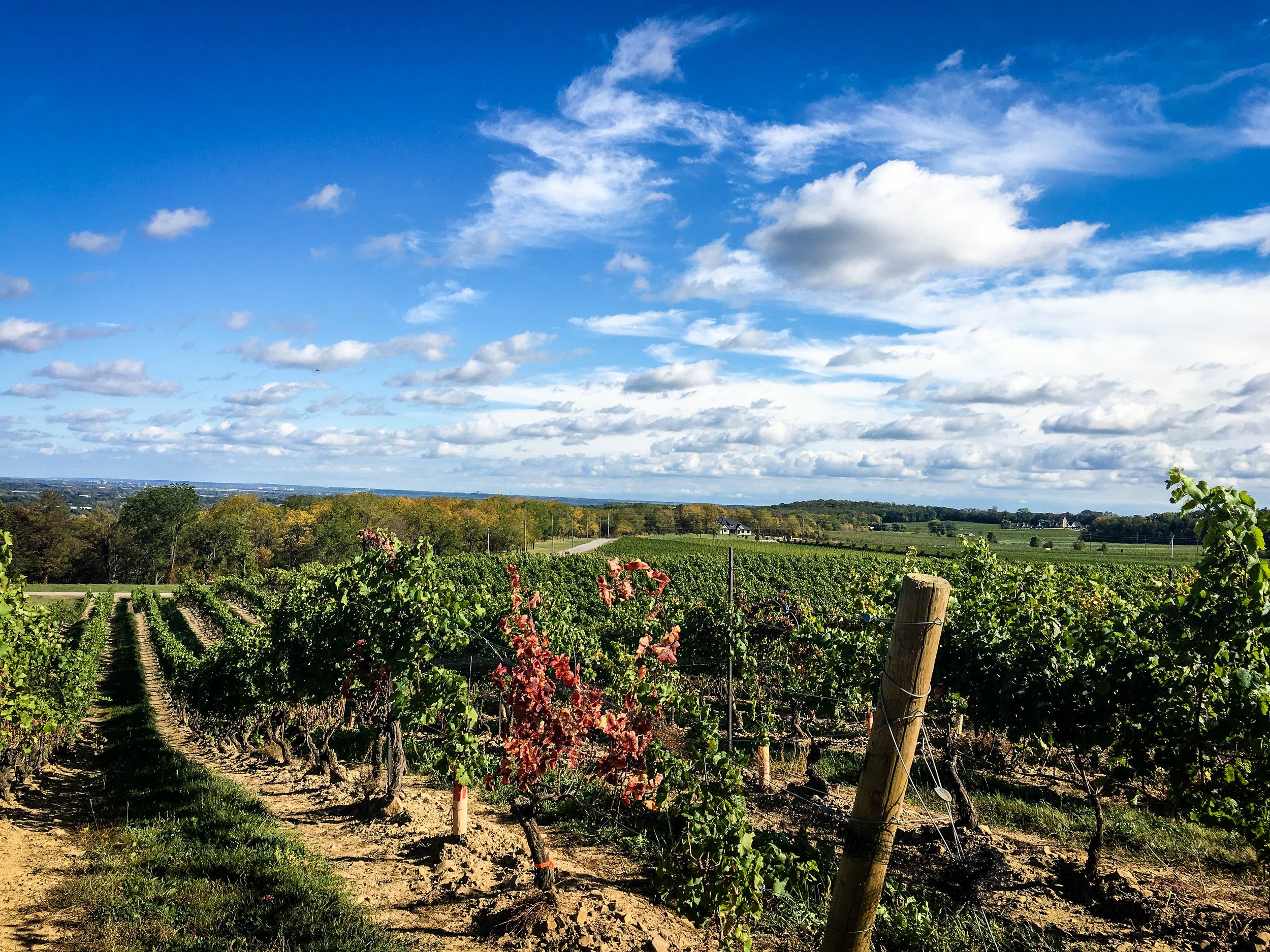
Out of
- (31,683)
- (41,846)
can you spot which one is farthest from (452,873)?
(31,683)

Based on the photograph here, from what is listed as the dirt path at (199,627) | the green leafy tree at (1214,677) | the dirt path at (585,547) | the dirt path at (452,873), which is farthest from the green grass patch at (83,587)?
the green leafy tree at (1214,677)

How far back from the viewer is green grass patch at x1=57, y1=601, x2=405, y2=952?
201 inches

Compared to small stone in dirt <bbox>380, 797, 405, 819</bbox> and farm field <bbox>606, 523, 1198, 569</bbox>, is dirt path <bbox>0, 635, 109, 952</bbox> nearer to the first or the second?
small stone in dirt <bbox>380, 797, 405, 819</bbox>

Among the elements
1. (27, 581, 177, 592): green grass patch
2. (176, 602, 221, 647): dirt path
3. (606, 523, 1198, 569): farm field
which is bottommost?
(27, 581, 177, 592): green grass patch

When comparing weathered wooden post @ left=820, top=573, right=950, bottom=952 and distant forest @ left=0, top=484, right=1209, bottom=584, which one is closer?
weathered wooden post @ left=820, top=573, right=950, bottom=952

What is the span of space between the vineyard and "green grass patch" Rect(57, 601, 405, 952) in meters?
0.04

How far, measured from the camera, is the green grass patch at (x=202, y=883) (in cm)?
510

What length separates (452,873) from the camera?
21.1ft

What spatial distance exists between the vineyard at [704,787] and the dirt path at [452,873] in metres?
0.03

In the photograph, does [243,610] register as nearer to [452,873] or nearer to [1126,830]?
[452,873]

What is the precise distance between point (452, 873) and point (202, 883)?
84.3 inches

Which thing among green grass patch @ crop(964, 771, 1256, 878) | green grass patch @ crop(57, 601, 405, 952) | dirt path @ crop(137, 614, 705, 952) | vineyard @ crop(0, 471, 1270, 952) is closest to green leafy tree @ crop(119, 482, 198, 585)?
vineyard @ crop(0, 471, 1270, 952)

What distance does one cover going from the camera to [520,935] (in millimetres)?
5254

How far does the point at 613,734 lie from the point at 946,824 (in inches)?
172
